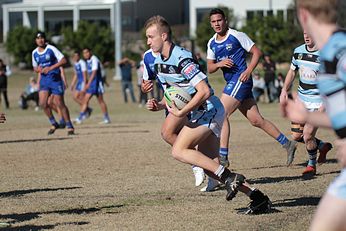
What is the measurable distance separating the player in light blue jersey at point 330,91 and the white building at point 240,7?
69.2 m

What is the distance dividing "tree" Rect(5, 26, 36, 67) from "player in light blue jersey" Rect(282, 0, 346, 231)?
61057 mm

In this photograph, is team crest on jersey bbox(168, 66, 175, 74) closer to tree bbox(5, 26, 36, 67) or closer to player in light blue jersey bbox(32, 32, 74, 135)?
player in light blue jersey bbox(32, 32, 74, 135)

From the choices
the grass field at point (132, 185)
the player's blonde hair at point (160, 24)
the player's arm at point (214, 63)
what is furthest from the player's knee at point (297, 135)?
the player's blonde hair at point (160, 24)

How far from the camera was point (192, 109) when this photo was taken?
28.6 feet

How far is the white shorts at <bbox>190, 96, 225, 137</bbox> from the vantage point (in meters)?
9.29

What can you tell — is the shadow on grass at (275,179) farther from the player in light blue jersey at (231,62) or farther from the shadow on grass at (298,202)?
the shadow on grass at (298,202)

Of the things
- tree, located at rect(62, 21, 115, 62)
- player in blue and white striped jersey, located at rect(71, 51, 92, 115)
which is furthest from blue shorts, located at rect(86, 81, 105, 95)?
tree, located at rect(62, 21, 115, 62)

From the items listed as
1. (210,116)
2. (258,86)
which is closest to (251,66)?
(210,116)

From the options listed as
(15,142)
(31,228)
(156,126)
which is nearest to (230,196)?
(31,228)

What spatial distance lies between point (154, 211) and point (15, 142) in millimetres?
9838

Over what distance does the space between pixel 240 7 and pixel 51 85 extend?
60.7 metres

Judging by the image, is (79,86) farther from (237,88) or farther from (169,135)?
(169,135)

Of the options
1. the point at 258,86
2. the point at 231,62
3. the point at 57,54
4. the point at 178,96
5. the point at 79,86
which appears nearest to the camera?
the point at 178,96

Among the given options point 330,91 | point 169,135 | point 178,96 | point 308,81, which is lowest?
point 169,135
